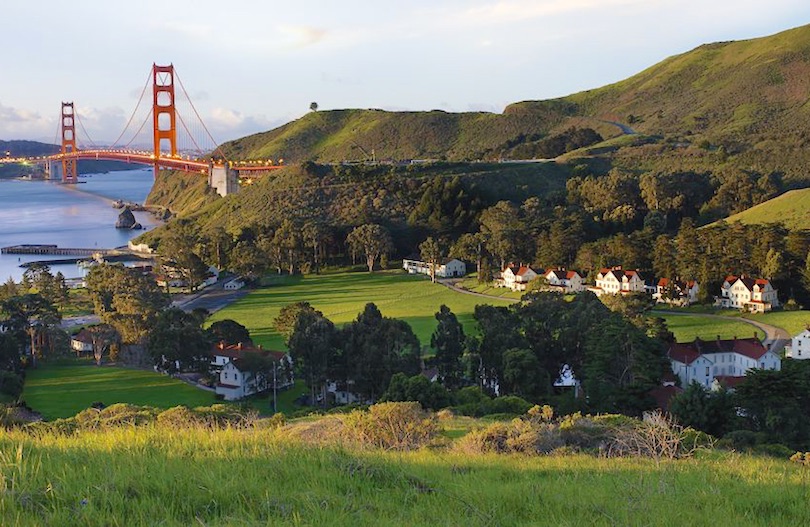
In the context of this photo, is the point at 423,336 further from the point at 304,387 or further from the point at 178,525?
the point at 178,525

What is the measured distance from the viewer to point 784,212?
4700 centimetres

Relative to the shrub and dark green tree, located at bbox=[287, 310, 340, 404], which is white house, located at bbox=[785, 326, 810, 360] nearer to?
the shrub

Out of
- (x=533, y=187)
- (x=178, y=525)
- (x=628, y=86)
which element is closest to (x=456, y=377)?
(x=178, y=525)

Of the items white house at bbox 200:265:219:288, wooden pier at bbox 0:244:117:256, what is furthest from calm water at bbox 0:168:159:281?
white house at bbox 200:265:219:288

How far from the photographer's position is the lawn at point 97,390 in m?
21.3

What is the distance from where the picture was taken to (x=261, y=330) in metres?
32.6

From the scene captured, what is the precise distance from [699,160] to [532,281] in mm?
36070

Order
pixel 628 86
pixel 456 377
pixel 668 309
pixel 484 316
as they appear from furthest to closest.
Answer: pixel 628 86
pixel 668 309
pixel 484 316
pixel 456 377

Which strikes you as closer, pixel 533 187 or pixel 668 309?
pixel 668 309

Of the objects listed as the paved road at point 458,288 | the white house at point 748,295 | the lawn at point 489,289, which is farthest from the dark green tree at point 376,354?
the white house at point 748,295

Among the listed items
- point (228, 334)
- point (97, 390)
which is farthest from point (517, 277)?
point (97, 390)

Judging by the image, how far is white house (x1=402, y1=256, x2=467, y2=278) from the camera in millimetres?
47000

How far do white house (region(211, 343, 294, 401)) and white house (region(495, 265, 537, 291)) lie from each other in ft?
63.6

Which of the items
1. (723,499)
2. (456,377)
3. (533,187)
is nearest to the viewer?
(723,499)
